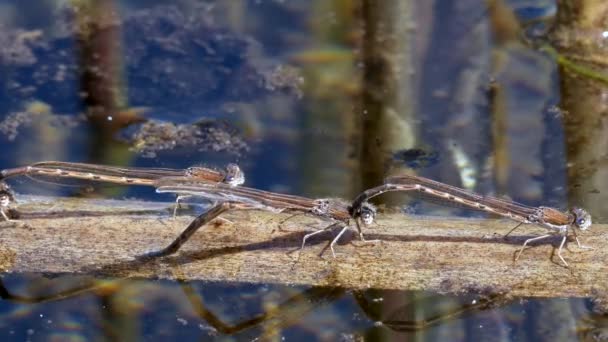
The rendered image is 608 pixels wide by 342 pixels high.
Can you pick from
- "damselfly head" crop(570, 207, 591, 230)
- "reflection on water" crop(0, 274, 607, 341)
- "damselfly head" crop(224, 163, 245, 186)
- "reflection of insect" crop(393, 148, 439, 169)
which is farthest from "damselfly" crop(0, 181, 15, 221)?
"damselfly head" crop(570, 207, 591, 230)

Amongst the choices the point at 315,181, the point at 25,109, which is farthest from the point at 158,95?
the point at 315,181

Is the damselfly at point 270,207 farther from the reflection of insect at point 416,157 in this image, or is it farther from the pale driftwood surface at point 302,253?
the reflection of insect at point 416,157

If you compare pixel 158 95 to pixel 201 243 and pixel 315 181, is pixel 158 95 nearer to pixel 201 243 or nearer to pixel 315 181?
pixel 315 181

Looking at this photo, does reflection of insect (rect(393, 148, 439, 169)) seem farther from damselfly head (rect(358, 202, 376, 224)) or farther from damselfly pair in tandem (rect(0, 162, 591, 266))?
damselfly head (rect(358, 202, 376, 224))

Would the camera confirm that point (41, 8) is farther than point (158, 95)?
Yes

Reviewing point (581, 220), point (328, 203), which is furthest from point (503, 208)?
point (328, 203)

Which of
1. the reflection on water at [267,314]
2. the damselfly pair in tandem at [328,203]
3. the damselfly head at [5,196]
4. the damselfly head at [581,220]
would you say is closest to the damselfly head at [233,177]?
the damselfly pair in tandem at [328,203]

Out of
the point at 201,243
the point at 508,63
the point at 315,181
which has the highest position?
the point at 508,63

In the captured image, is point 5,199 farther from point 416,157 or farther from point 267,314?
point 416,157
